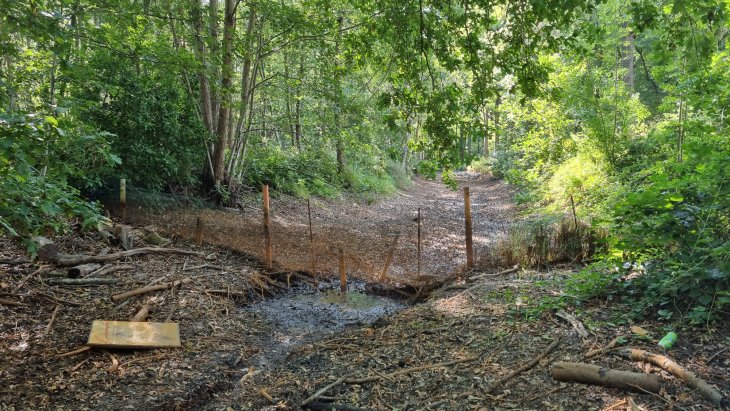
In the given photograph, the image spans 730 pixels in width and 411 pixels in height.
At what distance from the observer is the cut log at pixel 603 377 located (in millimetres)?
3299

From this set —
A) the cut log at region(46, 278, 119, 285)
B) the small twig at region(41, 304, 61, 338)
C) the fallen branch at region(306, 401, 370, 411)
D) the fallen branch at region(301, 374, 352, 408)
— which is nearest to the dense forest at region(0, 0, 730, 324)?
the cut log at region(46, 278, 119, 285)

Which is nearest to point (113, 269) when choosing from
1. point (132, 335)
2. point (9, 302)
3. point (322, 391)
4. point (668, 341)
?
point (9, 302)

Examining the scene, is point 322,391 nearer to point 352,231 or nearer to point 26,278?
point 26,278

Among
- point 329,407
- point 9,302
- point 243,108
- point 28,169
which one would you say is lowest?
point 329,407

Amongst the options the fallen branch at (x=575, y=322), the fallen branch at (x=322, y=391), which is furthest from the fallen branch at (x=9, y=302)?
the fallen branch at (x=575, y=322)

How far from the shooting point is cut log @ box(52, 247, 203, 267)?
6.78m

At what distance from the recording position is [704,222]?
13.8ft

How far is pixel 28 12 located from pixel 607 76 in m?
13.3

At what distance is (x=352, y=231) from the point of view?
42.7 ft

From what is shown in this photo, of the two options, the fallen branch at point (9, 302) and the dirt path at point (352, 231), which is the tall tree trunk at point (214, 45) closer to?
the dirt path at point (352, 231)

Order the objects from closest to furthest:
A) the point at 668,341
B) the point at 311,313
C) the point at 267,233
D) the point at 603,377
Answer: the point at 603,377, the point at 668,341, the point at 311,313, the point at 267,233

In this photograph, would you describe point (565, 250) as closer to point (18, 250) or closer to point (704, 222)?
point (704, 222)

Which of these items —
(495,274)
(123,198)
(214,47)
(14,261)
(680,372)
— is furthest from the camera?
(123,198)

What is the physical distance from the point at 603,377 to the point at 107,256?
705cm
